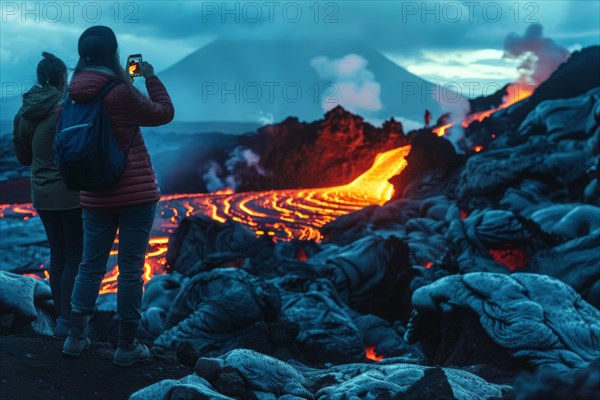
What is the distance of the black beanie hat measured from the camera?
13.6ft

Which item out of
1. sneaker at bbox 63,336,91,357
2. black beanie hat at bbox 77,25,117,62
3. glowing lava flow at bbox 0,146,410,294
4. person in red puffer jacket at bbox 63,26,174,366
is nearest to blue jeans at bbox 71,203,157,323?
person in red puffer jacket at bbox 63,26,174,366

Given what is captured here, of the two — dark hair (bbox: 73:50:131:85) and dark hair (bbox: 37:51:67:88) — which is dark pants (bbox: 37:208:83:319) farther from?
dark hair (bbox: 73:50:131:85)

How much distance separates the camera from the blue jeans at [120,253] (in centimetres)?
434

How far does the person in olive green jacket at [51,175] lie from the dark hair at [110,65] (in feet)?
3.17

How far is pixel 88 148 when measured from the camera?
402 cm

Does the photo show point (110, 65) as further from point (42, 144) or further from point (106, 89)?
point (42, 144)

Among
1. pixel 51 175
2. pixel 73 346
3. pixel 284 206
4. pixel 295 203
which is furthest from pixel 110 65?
pixel 295 203

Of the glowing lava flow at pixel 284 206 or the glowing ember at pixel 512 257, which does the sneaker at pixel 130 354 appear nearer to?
the glowing ember at pixel 512 257

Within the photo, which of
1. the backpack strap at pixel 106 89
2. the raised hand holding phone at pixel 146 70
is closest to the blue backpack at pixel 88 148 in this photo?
the backpack strap at pixel 106 89

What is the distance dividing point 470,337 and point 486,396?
2.48 metres

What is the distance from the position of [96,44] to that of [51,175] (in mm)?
1332

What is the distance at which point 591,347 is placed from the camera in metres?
6.36

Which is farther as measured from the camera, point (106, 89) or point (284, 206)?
point (284, 206)

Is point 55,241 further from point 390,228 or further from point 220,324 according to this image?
point 390,228
